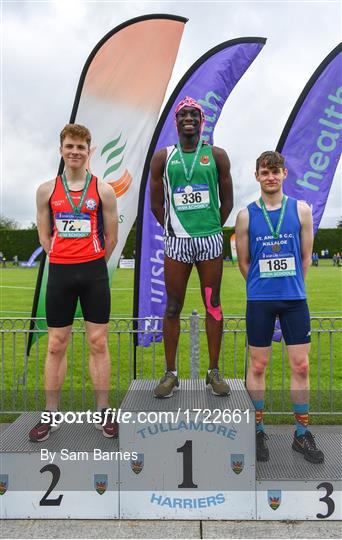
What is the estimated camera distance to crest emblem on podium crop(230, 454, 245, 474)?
9.11ft

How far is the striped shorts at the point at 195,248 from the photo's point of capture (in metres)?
3.20

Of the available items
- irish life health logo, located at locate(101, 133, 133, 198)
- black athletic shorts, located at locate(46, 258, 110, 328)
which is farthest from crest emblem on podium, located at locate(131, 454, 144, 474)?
irish life health logo, located at locate(101, 133, 133, 198)

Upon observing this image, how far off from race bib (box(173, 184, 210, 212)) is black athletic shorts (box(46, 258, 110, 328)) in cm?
68

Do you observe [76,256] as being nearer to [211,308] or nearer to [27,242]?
[211,308]

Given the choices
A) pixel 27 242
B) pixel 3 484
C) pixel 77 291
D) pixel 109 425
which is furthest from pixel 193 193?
pixel 27 242

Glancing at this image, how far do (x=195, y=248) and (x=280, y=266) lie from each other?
59 cm

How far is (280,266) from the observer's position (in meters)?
3.05

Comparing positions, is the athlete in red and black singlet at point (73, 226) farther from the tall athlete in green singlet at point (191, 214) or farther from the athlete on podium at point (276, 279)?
the athlete on podium at point (276, 279)

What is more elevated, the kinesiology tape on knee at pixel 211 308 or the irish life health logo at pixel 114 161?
the irish life health logo at pixel 114 161

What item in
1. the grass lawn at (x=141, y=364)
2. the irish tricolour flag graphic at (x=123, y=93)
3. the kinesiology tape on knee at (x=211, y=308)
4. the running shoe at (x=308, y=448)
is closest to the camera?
the running shoe at (x=308, y=448)

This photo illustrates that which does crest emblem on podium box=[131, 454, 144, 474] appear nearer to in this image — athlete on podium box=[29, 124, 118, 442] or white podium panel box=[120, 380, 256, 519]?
white podium panel box=[120, 380, 256, 519]

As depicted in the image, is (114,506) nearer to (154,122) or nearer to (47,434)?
(47,434)

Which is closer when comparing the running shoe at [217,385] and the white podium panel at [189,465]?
the white podium panel at [189,465]

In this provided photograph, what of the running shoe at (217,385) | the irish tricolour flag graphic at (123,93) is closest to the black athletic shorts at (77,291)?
the running shoe at (217,385)
